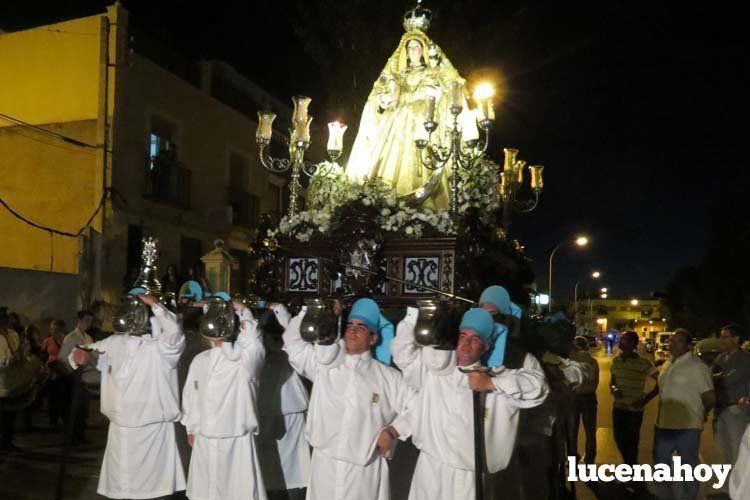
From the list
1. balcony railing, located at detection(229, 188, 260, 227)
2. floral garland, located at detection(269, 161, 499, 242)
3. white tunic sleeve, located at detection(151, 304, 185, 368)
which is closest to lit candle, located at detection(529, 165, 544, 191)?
floral garland, located at detection(269, 161, 499, 242)

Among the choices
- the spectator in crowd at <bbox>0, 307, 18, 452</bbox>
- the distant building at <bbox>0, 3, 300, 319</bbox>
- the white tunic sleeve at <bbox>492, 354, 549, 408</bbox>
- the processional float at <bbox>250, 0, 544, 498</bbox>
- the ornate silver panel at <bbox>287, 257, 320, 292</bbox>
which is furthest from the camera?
the distant building at <bbox>0, 3, 300, 319</bbox>

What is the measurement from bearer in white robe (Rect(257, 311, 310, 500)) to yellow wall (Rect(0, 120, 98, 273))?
28.4ft

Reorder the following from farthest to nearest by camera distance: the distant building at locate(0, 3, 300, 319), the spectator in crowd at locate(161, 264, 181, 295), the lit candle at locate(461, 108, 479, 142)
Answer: the distant building at locate(0, 3, 300, 319) → the spectator in crowd at locate(161, 264, 181, 295) → the lit candle at locate(461, 108, 479, 142)

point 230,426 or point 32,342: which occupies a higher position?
point 32,342

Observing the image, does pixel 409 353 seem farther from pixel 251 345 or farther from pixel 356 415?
pixel 251 345

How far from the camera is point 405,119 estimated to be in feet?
24.4

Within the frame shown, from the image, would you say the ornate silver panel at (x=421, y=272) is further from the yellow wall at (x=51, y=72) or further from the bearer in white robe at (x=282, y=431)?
the yellow wall at (x=51, y=72)

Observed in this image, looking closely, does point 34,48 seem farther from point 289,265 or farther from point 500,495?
point 500,495

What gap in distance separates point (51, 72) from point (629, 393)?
A: 12.4 metres

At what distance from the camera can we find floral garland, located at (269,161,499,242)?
6.09m

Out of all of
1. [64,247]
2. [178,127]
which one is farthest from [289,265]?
[178,127]

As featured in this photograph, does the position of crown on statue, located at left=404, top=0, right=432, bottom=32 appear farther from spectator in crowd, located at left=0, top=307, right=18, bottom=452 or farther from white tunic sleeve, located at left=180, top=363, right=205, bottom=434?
spectator in crowd, located at left=0, top=307, right=18, bottom=452

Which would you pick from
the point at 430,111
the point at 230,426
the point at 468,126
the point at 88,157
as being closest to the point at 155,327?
the point at 230,426

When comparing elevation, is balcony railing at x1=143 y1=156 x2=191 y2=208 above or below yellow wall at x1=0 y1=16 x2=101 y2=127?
A: below
